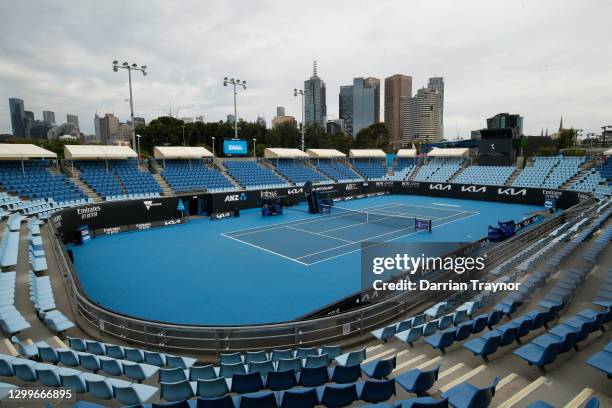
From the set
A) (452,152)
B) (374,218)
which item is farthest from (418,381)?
(452,152)

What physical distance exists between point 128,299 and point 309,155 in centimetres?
3843

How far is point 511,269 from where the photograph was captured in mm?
12727

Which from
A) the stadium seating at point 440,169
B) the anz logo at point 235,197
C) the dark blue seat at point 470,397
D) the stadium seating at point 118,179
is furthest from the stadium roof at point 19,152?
the stadium seating at point 440,169

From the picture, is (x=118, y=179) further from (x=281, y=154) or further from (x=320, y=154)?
(x=320, y=154)

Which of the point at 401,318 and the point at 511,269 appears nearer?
the point at 401,318

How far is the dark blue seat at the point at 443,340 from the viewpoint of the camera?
749 cm

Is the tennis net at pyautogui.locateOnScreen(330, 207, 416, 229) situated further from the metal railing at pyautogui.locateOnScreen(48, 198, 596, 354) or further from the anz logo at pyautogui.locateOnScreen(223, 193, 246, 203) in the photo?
the metal railing at pyautogui.locateOnScreen(48, 198, 596, 354)

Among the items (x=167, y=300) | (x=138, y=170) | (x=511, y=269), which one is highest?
(x=138, y=170)

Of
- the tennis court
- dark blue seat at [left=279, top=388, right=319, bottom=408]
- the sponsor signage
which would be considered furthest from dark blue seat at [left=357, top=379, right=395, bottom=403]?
the sponsor signage

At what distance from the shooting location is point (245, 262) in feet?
62.1

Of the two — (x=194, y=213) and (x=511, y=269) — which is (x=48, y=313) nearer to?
(x=511, y=269)

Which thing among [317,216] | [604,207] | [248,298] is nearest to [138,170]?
[317,216]

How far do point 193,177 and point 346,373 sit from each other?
110 feet

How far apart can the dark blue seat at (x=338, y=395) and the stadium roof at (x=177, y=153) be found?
117 ft
